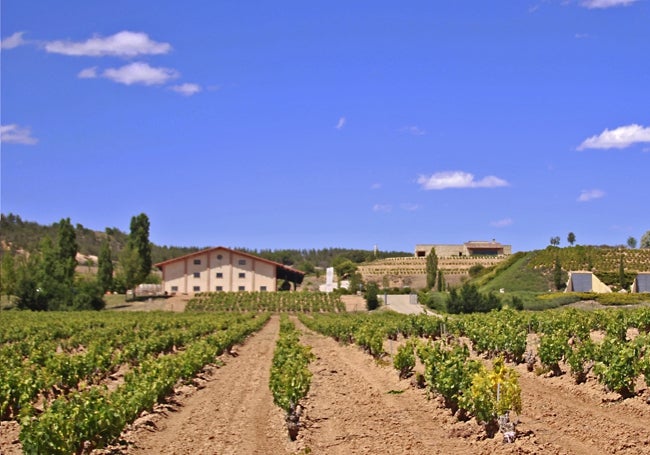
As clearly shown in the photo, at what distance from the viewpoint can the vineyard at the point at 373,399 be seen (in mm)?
13422

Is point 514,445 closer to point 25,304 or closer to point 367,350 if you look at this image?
point 367,350

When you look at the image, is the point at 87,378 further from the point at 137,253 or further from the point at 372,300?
the point at 137,253

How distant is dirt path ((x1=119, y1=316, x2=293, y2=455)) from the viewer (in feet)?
49.1

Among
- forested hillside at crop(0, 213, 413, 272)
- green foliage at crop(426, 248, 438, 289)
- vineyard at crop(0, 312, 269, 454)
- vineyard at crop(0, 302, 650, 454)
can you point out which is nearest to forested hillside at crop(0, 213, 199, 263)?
forested hillside at crop(0, 213, 413, 272)

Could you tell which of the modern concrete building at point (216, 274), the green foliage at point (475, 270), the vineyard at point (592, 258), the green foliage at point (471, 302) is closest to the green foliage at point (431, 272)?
the vineyard at point (592, 258)

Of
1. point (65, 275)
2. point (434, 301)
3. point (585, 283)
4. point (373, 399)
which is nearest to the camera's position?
point (373, 399)

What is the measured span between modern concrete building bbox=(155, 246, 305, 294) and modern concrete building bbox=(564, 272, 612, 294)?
108 feet

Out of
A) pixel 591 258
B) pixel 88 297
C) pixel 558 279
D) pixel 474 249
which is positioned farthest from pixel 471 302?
pixel 474 249

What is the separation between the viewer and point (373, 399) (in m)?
19.5

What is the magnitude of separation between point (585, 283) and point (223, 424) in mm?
58077

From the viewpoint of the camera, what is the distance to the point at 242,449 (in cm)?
1475

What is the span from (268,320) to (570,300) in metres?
23.1

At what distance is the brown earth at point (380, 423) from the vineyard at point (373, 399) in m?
0.04

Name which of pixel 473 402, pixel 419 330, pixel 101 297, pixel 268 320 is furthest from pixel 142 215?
pixel 473 402
